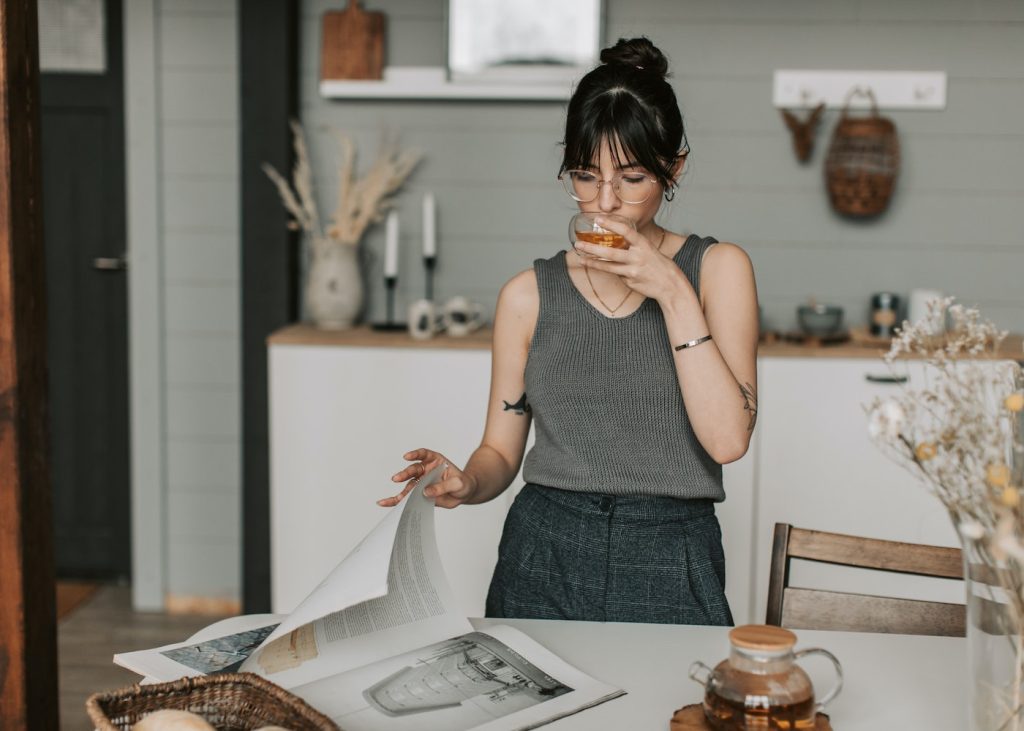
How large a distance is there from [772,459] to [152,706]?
7.24ft

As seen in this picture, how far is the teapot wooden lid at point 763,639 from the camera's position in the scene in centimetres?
92

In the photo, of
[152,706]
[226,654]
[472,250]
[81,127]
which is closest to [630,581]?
[226,654]

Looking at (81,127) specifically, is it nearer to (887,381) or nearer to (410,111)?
(410,111)

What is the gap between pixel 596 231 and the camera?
1435mm

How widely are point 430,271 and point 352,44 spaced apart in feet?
2.28

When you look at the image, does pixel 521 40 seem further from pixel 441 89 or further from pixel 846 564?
pixel 846 564

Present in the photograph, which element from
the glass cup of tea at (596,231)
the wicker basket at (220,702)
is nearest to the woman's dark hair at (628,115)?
the glass cup of tea at (596,231)

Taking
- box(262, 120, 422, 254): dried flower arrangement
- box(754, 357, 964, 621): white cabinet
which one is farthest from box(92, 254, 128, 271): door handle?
box(754, 357, 964, 621): white cabinet

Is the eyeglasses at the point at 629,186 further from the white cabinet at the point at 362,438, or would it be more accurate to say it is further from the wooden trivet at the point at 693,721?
the white cabinet at the point at 362,438

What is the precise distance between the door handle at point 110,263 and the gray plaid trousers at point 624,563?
2446 millimetres

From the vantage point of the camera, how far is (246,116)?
311cm

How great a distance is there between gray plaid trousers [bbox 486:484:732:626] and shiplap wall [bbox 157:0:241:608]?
2.06 m

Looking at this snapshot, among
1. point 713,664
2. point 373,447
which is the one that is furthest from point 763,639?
point 373,447

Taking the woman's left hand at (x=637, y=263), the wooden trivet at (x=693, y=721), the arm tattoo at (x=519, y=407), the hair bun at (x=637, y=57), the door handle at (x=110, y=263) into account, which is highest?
the hair bun at (x=637, y=57)
